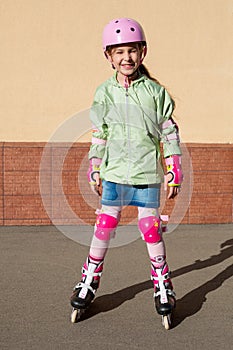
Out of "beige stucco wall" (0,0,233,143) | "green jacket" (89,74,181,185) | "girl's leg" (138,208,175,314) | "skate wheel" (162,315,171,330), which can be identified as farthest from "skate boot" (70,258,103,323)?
"beige stucco wall" (0,0,233,143)

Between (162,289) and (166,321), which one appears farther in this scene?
(162,289)

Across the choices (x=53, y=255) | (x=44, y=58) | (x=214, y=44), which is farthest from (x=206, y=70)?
(x=53, y=255)

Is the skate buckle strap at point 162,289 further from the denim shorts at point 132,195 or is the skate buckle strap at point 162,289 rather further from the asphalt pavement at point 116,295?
the denim shorts at point 132,195

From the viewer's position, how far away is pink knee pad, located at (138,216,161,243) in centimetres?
400

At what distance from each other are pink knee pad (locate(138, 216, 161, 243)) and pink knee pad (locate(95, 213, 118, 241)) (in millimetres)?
193

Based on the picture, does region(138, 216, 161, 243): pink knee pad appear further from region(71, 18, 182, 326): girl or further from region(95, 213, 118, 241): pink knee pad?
region(95, 213, 118, 241): pink knee pad

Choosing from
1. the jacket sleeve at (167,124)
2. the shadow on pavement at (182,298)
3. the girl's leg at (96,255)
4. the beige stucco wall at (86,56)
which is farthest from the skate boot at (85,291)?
the beige stucco wall at (86,56)

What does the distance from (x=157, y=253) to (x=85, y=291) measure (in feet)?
1.66

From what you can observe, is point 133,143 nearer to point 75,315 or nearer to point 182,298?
point 75,315

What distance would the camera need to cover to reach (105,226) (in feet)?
13.3

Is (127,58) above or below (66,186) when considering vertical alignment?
above

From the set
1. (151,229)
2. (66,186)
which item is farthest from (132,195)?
(66,186)

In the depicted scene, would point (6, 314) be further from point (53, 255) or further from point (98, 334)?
point (53, 255)

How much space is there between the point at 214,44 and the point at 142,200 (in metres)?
4.11
